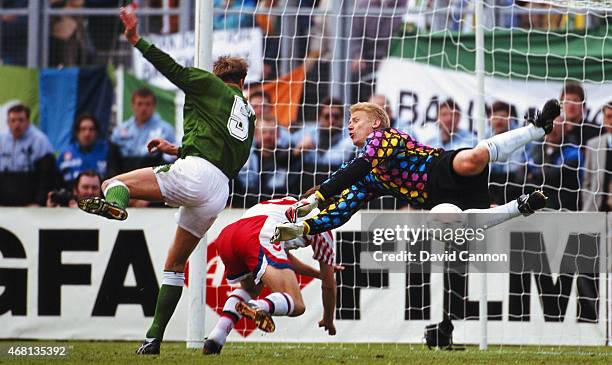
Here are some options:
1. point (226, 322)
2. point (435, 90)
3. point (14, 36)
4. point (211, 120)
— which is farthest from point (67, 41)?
point (226, 322)

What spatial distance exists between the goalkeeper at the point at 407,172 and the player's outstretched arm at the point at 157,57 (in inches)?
53.1

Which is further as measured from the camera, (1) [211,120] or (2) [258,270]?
(2) [258,270]

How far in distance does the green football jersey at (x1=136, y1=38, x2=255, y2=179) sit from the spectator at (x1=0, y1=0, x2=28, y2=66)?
325 inches

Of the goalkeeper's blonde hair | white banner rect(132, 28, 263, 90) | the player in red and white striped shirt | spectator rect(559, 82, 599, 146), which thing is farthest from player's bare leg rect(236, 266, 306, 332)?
white banner rect(132, 28, 263, 90)

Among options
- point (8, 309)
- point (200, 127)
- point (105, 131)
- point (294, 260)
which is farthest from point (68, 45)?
point (200, 127)

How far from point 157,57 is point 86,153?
6085 millimetres

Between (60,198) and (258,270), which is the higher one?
(60,198)

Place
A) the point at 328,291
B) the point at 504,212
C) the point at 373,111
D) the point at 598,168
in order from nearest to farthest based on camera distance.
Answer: the point at 504,212 → the point at 373,111 → the point at 328,291 → the point at 598,168

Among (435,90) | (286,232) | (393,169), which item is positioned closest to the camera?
(286,232)

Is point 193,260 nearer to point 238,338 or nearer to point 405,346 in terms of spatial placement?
point 238,338

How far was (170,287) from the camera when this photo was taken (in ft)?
31.6

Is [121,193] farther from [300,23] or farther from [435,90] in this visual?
[300,23]

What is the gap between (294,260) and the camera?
10922 millimetres

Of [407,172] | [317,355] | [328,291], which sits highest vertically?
[407,172]
